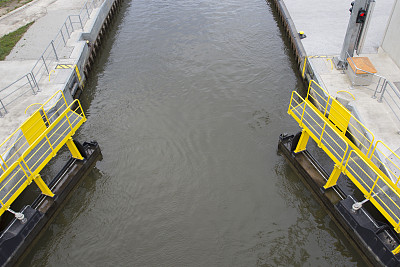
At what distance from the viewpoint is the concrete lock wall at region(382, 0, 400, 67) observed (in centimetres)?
1441

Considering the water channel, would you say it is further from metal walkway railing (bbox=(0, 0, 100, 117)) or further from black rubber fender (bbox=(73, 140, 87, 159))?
metal walkway railing (bbox=(0, 0, 100, 117))

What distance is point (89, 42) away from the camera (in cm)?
1898

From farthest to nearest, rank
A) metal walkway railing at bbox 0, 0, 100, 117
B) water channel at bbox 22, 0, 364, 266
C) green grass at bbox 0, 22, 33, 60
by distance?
green grass at bbox 0, 22, 33, 60 < metal walkway railing at bbox 0, 0, 100, 117 < water channel at bbox 22, 0, 364, 266

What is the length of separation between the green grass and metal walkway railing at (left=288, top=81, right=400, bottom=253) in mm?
15312

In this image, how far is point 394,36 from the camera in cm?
1477

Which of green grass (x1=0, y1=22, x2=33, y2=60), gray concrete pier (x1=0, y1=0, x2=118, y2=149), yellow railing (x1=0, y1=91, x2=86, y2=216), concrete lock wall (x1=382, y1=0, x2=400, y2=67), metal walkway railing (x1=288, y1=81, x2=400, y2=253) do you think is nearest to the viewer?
metal walkway railing (x1=288, y1=81, x2=400, y2=253)

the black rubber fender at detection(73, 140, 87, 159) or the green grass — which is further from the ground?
the green grass

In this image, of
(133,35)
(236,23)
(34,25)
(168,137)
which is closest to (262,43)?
(236,23)

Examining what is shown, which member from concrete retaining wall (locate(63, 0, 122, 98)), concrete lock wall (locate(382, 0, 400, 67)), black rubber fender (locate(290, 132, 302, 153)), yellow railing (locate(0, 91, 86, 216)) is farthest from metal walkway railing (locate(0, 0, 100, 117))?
concrete lock wall (locate(382, 0, 400, 67))

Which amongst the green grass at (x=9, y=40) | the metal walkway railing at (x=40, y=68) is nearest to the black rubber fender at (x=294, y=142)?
the metal walkway railing at (x=40, y=68)

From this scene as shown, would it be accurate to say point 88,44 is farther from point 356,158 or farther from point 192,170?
point 356,158

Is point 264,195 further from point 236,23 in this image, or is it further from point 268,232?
point 236,23

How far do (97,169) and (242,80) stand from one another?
826cm

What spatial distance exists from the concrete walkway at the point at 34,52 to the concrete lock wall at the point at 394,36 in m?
14.8
